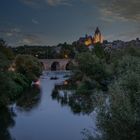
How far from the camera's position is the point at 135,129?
11656 millimetres

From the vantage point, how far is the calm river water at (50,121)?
899 inches

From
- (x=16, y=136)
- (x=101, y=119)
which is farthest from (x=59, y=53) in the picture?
(x=101, y=119)

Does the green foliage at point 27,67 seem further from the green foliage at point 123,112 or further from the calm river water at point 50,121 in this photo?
the green foliage at point 123,112

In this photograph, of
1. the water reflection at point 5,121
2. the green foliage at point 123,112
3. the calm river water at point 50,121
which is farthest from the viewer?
the calm river water at point 50,121

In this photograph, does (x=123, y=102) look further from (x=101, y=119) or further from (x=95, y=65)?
(x=95, y=65)

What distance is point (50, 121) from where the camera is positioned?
27.2 metres

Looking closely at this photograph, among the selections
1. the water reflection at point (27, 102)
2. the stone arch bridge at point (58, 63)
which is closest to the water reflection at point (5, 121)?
the water reflection at point (27, 102)

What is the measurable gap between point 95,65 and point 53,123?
2308 cm

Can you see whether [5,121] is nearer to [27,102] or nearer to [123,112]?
[27,102]

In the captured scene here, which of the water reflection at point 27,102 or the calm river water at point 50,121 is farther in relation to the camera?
the water reflection at point 27,102

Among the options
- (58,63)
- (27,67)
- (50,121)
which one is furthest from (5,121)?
(58,63)

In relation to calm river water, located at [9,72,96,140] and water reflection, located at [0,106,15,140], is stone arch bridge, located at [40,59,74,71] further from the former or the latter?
water reflection, located at [0,106,15,140]

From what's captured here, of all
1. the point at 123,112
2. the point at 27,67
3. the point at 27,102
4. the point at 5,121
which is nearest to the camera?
the point at 123,112

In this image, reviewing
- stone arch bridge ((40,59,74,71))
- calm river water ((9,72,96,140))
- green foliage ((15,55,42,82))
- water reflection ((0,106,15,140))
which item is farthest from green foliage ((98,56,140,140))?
stone arch bridge ((40,59,74,71))
